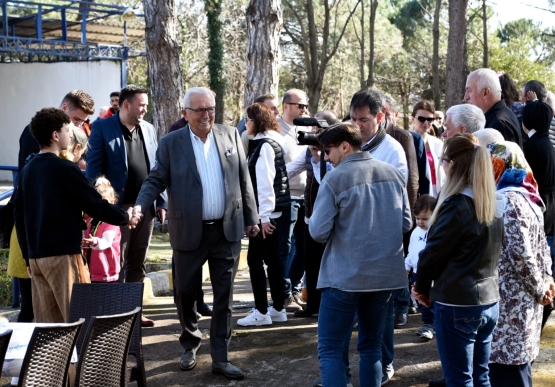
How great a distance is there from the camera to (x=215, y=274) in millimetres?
5355

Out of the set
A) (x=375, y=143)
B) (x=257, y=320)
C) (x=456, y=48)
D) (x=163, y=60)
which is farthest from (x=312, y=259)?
(x=456, y=48)

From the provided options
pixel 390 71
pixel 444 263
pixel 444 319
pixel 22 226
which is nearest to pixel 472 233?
pixel 444 263

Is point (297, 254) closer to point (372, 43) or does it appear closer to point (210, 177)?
point (210, 177)

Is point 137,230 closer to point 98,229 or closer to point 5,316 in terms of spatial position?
point 98,229

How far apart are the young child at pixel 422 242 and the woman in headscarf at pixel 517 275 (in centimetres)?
185

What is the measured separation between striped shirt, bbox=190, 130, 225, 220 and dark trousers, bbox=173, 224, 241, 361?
0.13 m

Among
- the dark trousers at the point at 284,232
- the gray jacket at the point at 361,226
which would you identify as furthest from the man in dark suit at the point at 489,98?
the dark trousers at the point at 284,232

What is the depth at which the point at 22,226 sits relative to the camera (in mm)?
4965

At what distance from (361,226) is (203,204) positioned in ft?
5.02

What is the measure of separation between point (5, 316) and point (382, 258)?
12.8 ft

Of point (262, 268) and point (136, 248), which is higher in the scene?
point (136, 248)

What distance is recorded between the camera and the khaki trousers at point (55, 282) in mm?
4730

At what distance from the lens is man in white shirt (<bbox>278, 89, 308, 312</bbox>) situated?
7.00 meters

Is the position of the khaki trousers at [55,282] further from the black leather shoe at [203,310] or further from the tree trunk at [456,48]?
the tree trunk at [456,48]
